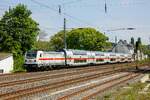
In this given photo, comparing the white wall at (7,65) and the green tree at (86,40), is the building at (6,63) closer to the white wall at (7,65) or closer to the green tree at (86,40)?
the white wall at (7,65)

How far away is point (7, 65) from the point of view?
5784 centimetres

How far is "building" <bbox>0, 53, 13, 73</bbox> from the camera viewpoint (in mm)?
56353

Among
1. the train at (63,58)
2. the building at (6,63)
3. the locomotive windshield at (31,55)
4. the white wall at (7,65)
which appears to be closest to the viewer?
the locomotive windshield at (31,55)

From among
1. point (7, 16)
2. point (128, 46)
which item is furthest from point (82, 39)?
point (7, 16)

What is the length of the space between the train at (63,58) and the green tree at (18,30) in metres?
10.9

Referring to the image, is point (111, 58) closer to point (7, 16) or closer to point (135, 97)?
point (7, 16)

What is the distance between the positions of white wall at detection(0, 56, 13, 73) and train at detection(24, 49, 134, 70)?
463cm

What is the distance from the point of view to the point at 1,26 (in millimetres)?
78000

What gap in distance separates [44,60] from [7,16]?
2840cm

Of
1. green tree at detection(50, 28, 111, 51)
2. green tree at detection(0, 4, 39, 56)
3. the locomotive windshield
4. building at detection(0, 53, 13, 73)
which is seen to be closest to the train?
the locomotive windshield

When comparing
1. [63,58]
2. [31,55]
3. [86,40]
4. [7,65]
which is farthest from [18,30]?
[86,40]

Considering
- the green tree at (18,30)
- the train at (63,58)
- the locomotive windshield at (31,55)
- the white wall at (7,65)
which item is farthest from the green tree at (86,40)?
the locomotive windshield at (31,55)

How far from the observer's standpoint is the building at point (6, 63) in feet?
185

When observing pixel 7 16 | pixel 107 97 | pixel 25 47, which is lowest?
pixel 107 97
